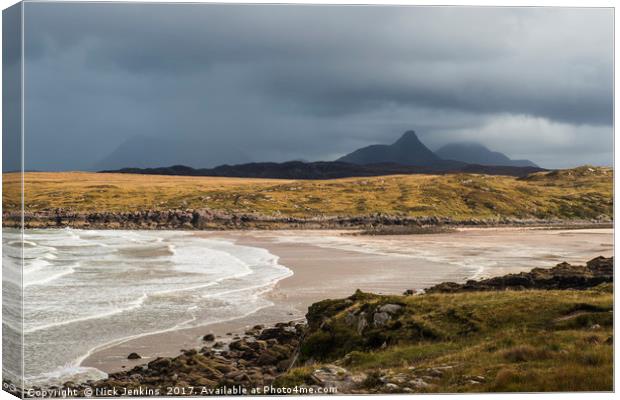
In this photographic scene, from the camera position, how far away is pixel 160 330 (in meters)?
23.2

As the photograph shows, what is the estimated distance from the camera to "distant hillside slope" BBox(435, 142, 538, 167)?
71.2ft

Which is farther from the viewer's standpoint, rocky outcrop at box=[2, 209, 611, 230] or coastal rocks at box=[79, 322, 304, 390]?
rocky outcrop at box=[2, 209, 611, 230]

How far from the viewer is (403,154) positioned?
21812 mm

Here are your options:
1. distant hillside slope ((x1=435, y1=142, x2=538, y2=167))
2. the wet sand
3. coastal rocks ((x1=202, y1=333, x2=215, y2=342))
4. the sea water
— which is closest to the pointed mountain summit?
distant hillside slope ((x1=435, y1=142, x2=538, y2=167))

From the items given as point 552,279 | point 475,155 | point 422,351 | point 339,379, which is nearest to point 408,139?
point 475,155

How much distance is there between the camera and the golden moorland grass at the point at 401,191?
20859 mm

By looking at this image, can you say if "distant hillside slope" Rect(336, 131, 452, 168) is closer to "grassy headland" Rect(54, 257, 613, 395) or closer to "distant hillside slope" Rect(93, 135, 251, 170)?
"distant hillside slope" Rect(93, 135, 251, 170)

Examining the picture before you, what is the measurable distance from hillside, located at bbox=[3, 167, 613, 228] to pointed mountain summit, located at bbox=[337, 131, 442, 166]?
78.4 inches

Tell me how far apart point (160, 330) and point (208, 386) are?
740 centimetres

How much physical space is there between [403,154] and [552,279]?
838cm

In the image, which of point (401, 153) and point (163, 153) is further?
point (401, 153)

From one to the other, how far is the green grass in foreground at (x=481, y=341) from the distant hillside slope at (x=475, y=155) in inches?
184

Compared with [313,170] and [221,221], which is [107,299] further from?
[221,221]

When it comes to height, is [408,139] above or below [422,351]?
above
